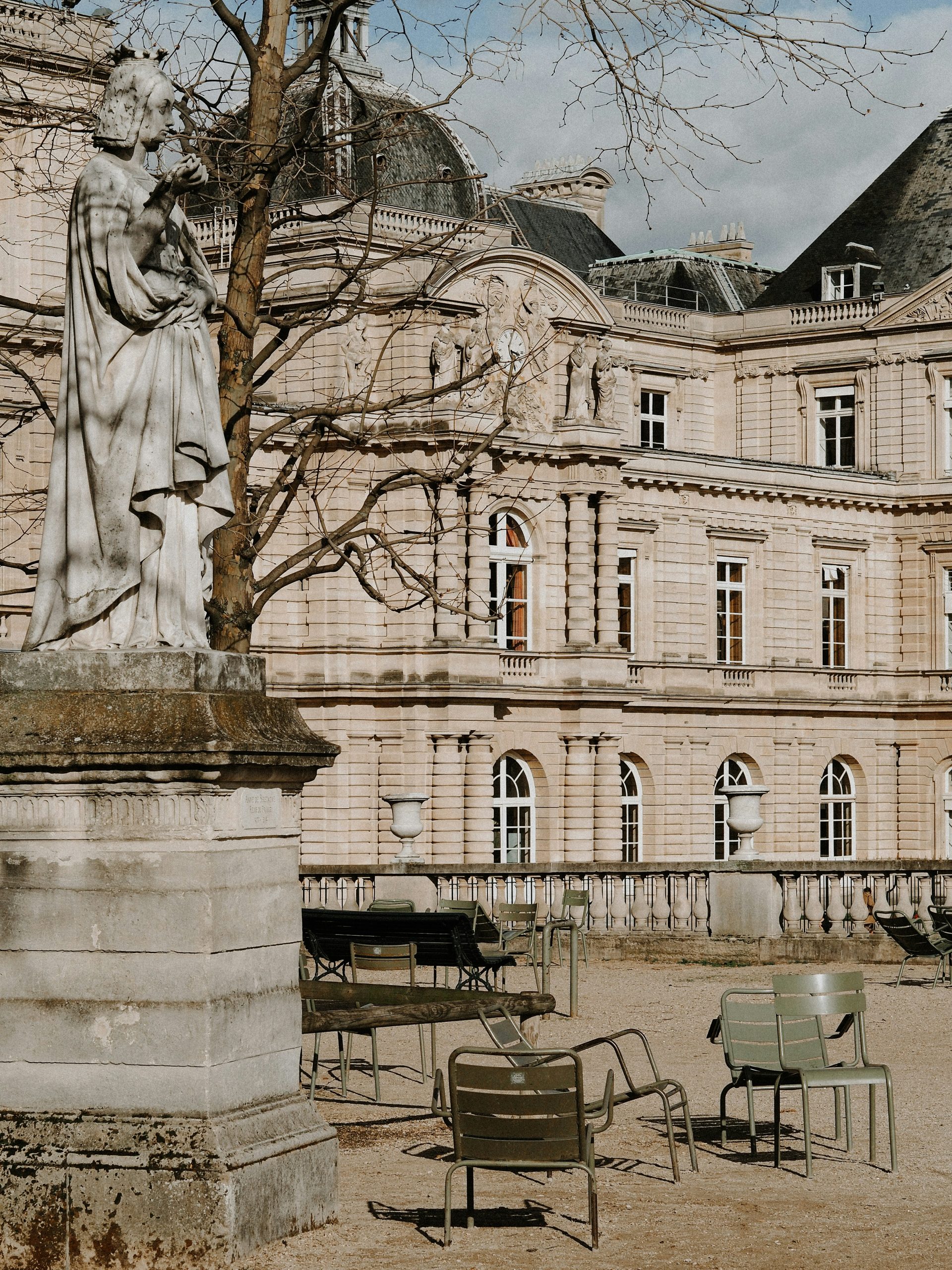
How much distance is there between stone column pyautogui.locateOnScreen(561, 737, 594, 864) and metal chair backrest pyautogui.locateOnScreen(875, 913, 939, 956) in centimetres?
2227

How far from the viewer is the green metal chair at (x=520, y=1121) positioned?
351 inches

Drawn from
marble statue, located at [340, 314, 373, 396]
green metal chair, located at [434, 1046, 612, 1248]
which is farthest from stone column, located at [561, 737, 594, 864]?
green metal chair, located at [434, 1046, 612, 1248]

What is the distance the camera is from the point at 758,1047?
37.8ft

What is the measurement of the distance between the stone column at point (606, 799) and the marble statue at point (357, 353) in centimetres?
823

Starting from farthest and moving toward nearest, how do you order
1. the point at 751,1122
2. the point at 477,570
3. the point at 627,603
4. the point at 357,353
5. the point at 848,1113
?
the point at 627,603 → the point at 477,570 → the point at 357,353 → the point at 848,1113 → the point at 751,1122

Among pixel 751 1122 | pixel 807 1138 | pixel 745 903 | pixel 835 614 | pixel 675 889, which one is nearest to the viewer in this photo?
pixel 807 1138

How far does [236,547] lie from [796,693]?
117ft

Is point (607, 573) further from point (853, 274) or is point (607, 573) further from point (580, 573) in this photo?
point (853, 274)

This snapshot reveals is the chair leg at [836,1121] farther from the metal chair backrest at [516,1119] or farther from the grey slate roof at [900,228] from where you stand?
the grey slate roof at [900,228]

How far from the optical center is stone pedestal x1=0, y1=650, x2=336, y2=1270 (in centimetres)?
810

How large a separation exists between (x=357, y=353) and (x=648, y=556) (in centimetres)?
866

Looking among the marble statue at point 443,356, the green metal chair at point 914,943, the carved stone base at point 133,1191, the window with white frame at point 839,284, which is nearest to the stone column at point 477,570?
the marble statue at point 443,356

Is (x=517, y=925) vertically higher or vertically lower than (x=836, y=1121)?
higher

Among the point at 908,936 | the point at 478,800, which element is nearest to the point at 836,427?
the point at 478,800
